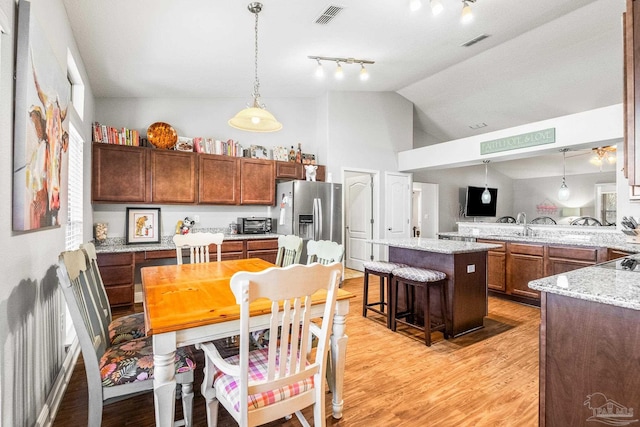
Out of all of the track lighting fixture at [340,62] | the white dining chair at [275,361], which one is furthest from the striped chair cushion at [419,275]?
the track lighting fixture at [340,62]

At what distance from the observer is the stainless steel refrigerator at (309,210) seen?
479cm

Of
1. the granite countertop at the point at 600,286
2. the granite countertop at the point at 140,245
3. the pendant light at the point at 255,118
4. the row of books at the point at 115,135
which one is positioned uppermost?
the row of books at the point at 115,135

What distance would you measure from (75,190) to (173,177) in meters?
1.29

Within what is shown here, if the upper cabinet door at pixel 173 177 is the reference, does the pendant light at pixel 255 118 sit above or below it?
above

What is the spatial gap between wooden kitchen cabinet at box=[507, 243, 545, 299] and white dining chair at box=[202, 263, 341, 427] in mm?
3790

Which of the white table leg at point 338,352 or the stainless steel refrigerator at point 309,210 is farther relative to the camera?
the stainless steel refrigerator at point 309,210

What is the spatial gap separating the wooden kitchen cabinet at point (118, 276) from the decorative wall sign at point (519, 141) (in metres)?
5.22

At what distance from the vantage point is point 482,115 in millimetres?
6363

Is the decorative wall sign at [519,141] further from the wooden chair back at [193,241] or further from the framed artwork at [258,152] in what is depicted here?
the wooden chair back at [193,241]

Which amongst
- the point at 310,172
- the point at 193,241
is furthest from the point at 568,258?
the point at 193,241

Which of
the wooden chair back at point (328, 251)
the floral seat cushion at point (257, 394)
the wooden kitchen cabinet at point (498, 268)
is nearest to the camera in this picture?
the floral seat cushion at point (257, 394)

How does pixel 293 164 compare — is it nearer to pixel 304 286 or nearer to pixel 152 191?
pixel 152 191

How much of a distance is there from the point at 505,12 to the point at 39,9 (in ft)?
13.6

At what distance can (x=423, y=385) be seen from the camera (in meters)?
2.25
